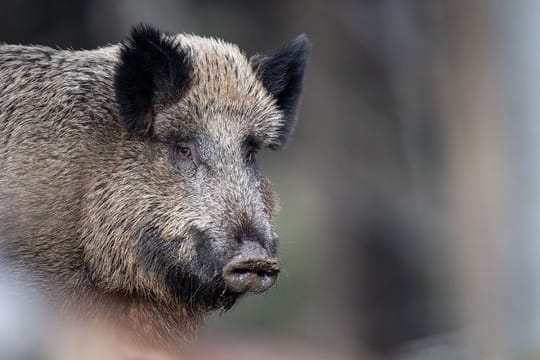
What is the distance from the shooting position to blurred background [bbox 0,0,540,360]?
576 inches

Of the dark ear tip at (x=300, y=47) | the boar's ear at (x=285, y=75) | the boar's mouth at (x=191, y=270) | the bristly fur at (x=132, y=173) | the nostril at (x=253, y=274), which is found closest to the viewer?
the nostril at (x=253, y=274)

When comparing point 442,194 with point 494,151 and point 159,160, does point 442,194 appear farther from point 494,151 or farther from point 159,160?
point 159,160

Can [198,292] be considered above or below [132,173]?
below

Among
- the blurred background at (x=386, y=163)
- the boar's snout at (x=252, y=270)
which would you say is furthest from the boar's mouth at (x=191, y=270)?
the blurred background at (x=386, y=163)

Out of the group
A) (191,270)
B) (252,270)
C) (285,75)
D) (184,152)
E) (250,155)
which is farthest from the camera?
(285,75)

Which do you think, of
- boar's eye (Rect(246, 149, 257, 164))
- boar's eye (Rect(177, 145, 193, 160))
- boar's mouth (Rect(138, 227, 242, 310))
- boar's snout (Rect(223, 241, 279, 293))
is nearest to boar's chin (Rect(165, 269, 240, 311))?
boar's mouth (Rect(138, 227, 242, 310))

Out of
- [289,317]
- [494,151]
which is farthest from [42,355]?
[289,317]

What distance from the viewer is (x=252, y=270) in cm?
607

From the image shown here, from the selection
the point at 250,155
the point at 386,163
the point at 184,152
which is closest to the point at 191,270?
the point at 184,152

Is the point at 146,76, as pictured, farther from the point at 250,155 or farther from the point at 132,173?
the point at 250,155

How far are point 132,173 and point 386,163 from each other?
1117 cm

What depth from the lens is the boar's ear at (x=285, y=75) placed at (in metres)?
7.38

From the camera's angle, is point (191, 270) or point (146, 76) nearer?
point (191, 270)

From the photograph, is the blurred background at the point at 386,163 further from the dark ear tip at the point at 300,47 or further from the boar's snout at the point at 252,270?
the boar's snout at the point at 252,270
